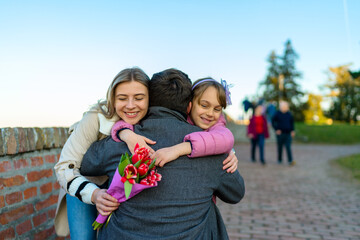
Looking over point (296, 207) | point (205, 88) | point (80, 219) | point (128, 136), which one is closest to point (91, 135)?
point (128, 136)

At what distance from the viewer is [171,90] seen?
191 centimetres

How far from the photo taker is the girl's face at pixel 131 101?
6.79 feet

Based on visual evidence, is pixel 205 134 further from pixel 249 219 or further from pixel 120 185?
pixel 249 219

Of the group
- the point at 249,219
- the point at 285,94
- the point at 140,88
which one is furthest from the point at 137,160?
the point at 285,94

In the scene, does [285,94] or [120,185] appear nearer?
[120,185]

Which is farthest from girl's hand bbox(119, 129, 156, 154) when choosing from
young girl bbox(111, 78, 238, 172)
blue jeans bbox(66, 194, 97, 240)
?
blue jeans bbox(66, 194, 97, 240)

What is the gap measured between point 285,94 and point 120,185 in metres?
61.3

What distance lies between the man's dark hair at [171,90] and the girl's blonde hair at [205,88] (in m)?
0.20

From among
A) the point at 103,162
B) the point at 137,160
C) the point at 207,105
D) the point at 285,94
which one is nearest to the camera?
the point at 137,160

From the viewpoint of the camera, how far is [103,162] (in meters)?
1.87

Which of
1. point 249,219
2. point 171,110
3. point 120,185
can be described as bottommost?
point 249,219

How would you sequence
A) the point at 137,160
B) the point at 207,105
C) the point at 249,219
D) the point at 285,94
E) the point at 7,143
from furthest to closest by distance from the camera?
1. the point at 285,94
2. the point at 249,219
3. the point at 7,143
4. the point at 207,105
5. the point at 137,160

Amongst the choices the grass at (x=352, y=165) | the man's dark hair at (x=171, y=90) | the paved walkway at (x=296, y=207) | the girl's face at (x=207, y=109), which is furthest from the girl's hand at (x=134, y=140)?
the grass at (x=352, y=165)

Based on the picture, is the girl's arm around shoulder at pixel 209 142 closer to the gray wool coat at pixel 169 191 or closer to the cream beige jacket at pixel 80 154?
the gray wool coat at pixel 169 191
